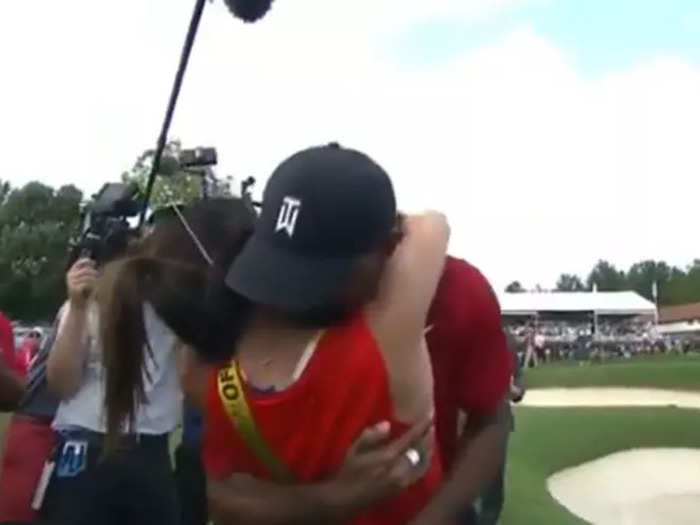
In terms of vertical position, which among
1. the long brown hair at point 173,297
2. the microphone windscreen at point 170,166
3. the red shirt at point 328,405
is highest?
the microphone windscreen at point 170,166

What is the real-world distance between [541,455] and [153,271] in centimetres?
1680

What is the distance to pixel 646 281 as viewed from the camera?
131 meters

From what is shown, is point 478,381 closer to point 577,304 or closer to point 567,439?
point 567,439

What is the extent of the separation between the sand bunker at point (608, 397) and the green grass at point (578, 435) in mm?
4764

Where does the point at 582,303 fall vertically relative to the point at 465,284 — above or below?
below

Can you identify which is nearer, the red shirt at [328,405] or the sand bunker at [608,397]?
the red shirt at [328,405]

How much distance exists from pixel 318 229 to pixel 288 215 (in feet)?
0.21

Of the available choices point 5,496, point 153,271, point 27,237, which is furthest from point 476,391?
point 27,237

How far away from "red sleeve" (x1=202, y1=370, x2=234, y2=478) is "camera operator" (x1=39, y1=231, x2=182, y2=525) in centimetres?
190

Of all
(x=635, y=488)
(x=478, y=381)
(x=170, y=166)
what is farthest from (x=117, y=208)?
(x=635, y=488)

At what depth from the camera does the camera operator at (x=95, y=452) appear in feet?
14.2

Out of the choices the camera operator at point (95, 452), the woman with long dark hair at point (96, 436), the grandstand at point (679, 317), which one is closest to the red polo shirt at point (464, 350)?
the woman with long dark hair at point (96, 436)

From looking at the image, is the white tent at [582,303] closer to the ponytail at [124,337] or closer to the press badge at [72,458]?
the press badge at [72,458]

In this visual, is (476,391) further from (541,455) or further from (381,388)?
(541,455)
